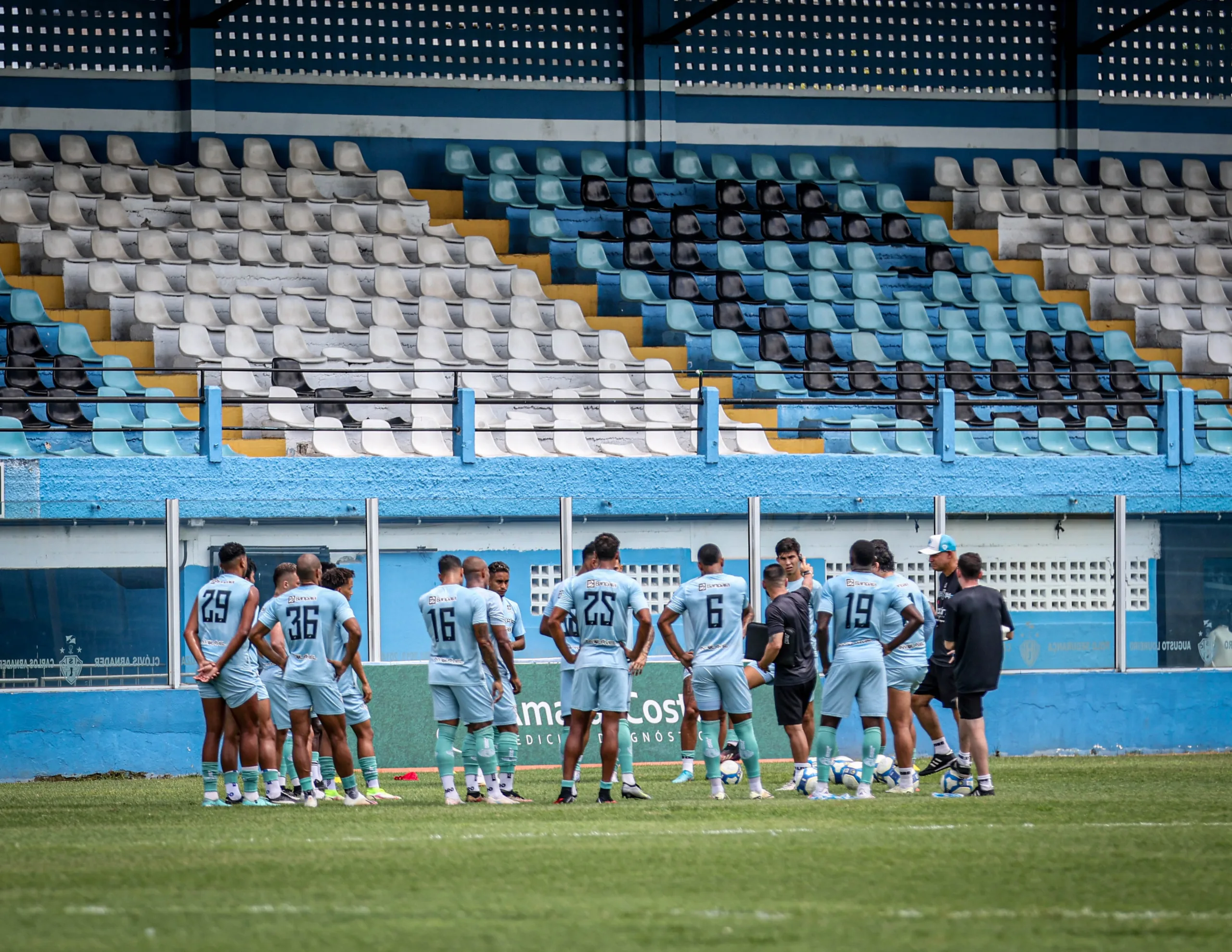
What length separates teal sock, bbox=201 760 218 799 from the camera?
13023 millimetres

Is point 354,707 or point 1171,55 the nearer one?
point 354,707

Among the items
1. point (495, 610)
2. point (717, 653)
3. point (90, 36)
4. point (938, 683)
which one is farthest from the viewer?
point (90, 36)

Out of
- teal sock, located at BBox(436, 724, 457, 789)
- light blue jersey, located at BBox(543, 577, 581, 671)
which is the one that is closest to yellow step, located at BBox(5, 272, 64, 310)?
light blue jersey, located at BBox(543, 577, 581, 671)

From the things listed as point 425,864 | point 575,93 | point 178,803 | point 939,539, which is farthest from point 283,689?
point 575,93

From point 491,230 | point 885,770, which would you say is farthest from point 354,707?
point 491,230

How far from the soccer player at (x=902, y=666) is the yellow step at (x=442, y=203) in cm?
1261

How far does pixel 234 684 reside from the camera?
12.9 meters

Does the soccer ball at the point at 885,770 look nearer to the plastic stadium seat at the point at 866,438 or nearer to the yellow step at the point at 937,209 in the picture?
the plastic stadium seat at the point at 866,438

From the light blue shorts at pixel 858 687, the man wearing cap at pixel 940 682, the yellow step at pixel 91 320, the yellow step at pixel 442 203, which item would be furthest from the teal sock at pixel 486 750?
the yellow step at pixel 442 203

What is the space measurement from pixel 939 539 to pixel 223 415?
9031 millimetres

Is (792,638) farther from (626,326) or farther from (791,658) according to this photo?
(626,326)

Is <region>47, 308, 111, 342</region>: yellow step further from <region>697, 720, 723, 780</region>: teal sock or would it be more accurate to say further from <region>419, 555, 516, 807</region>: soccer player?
<region>697, 720, 723, 780</region>: teal sock

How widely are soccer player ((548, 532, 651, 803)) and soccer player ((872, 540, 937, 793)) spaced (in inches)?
77.1

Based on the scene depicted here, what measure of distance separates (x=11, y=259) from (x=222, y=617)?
11.0m
